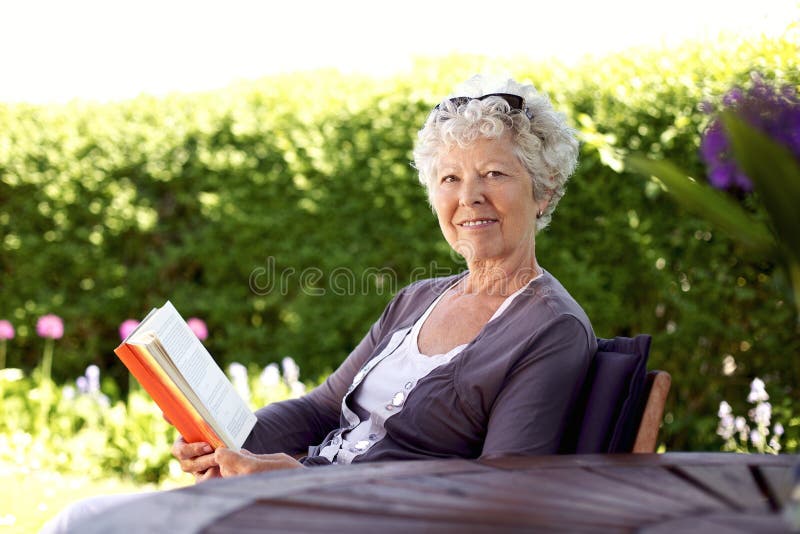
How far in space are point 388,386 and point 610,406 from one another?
636 mm

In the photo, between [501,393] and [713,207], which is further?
[501,393]

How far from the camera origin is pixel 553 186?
2.42 m

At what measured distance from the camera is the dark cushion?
6.11 feet

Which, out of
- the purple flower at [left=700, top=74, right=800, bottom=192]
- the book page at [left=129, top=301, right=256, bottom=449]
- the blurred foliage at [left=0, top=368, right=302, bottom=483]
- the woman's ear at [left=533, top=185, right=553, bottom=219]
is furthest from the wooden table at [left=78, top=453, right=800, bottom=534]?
the blurred foliage at [left=0, top=368, right=302, bottom=483]

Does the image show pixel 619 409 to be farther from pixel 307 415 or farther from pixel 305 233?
pixel 305 233

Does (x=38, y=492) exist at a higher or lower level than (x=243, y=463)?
lower

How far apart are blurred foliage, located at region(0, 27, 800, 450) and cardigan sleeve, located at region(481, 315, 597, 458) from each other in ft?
7.11

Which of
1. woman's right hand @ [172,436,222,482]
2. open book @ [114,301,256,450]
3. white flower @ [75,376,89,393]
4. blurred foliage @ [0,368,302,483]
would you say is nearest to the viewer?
open book @ [114,301,256,450]

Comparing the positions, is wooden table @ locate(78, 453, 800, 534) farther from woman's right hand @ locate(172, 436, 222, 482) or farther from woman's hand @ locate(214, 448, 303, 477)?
woman's right hand @ locate(172, 436, 222, 482)

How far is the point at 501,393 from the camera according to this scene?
6.54 ft

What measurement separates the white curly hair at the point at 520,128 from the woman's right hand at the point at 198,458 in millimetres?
994

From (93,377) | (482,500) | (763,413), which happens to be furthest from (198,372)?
(93,377)

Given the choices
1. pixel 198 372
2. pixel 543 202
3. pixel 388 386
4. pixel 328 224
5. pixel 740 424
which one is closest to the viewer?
pixel 198 372

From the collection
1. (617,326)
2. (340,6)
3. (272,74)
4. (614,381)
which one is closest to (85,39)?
(340,6)
